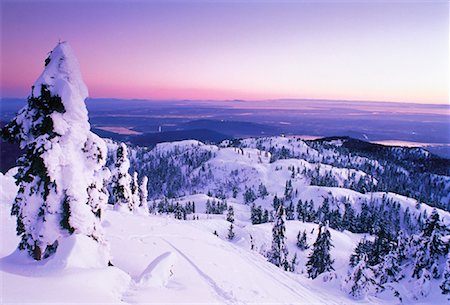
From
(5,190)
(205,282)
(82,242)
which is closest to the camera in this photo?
(82,242)

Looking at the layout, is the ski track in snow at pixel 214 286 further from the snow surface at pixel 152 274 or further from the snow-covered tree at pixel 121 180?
the snow-covered tree at pixel 121 180

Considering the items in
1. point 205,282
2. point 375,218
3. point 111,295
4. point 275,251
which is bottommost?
point 375,218

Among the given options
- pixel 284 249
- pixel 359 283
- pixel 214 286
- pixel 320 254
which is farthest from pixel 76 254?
pixel 320 254

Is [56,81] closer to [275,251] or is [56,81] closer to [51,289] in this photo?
[51,289]

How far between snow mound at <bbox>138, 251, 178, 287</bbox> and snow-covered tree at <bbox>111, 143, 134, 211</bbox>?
25041 millimetres

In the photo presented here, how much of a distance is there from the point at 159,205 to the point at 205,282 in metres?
144

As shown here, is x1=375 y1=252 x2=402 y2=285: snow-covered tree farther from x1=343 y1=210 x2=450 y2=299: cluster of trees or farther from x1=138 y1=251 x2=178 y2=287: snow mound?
x1=138 y1=251 x2=178 y2=287: snow mound

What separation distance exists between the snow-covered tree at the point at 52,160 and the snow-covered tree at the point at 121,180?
25.1 metres

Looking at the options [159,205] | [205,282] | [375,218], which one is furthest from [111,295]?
[375,218]

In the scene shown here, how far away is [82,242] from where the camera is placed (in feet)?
37.4

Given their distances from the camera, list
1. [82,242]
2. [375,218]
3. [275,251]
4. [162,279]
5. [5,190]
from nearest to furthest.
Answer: [82,242] → [162,279] → [5,190] → [275,251] → [375,218]

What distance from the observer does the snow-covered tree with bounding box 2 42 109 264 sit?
11555 mm

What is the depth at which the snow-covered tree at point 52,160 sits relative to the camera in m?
11.6

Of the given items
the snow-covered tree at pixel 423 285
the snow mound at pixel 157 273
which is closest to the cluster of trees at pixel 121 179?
the snow mound at pixel 157 273
